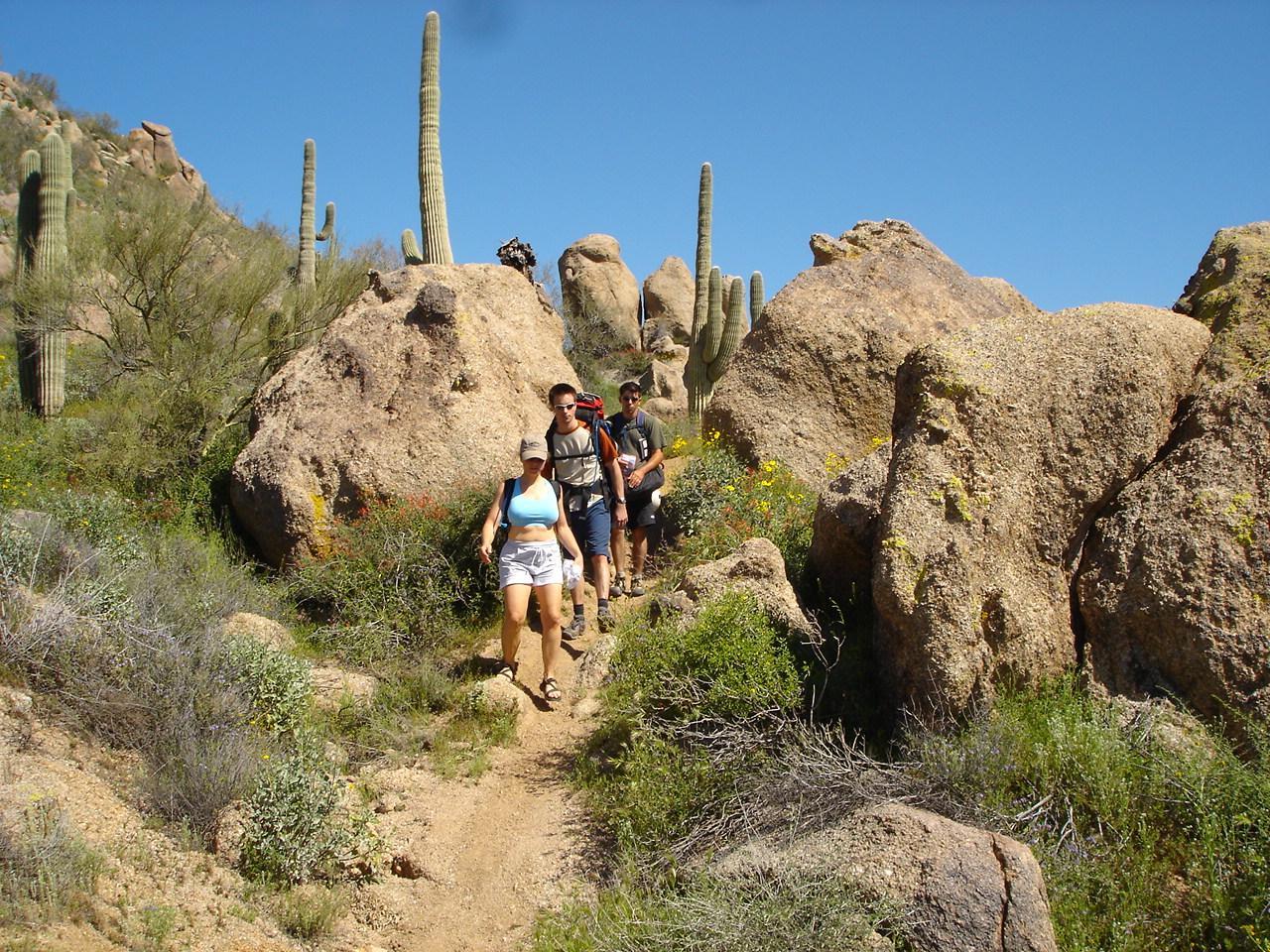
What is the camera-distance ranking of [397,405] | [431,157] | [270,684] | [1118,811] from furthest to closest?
[431,157] < [397,405] < [270,684] < [1118,811]

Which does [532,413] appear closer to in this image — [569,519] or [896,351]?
[569,519]

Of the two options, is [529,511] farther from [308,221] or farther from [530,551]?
[308,221]

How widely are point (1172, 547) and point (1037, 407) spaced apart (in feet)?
3.06

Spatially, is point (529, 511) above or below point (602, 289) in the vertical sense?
below

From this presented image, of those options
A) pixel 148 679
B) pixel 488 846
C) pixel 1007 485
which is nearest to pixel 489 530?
pixel 488 846

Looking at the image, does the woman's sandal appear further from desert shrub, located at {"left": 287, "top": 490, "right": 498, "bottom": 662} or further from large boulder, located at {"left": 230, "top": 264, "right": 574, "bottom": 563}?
large boulder, located at {"left": 230, "top": 264, "right": 574, "bottom": 563}

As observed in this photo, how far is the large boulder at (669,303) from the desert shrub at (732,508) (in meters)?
21.4

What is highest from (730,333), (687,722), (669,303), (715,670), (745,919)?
(669,303)

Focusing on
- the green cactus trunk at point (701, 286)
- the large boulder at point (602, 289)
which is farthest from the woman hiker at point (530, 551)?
the large boulder at point (602, 289)

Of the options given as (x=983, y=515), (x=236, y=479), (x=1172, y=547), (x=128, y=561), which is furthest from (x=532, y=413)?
(x=1172, y=547)

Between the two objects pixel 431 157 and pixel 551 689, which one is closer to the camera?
pixel 551 689

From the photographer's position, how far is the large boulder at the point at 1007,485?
4762 mm

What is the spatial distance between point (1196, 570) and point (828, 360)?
18.1 ft

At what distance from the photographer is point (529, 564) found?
6352mm
